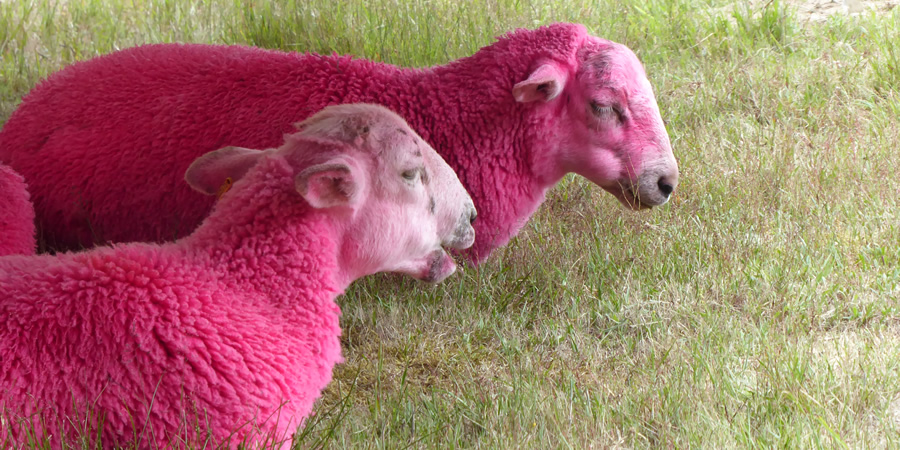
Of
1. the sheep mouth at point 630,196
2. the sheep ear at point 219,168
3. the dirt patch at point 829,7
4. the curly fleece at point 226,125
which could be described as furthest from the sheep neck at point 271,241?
the dirt patch at point 829,7

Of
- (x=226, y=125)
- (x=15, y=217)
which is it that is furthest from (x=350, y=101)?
(x=15, y=217)

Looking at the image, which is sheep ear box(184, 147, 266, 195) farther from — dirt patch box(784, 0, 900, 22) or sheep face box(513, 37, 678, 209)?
dirt patch box(784, 0, 900, 22)

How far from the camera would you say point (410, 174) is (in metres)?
3.23

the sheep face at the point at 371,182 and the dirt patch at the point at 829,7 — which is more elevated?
the sheep face at the point at 371,182

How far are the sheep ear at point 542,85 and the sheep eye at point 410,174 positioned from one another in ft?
3.13

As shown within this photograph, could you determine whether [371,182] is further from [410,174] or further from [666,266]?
[666,266]

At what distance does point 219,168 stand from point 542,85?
58.2 inches

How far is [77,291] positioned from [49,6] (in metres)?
5.60

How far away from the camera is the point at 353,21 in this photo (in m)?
6.99

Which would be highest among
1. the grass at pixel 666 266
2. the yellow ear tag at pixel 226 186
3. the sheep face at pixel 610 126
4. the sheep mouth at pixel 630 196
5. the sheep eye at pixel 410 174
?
the sheep eye at pixel 410 174

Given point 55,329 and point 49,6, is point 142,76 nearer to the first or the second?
point 55,329

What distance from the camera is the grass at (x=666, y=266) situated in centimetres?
338

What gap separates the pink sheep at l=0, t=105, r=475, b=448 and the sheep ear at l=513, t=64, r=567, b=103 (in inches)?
34.0

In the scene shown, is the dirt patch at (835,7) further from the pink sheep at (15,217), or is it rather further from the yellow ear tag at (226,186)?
the pink sheep at (15,217)
